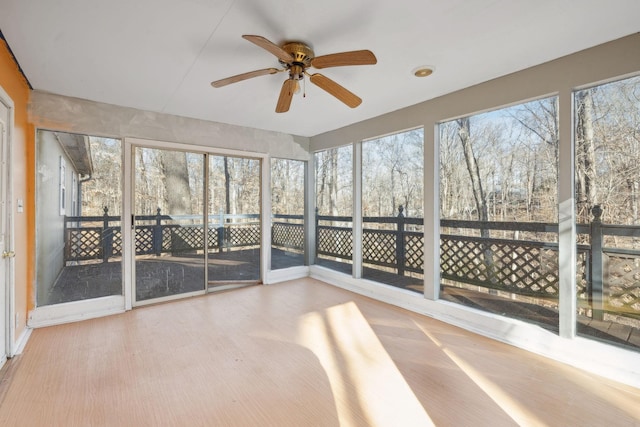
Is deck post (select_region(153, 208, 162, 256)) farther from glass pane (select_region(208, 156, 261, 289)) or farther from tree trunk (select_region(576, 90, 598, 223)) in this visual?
tree trunk (select_region(576, 90, 598, 223))

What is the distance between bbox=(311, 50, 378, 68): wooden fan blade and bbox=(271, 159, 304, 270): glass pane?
9.53ft

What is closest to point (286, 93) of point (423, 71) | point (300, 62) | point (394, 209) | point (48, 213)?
point (300, 62)

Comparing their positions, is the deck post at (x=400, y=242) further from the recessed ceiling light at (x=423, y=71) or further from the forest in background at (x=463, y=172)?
the recessed ceiling light at (x=423, y=71)

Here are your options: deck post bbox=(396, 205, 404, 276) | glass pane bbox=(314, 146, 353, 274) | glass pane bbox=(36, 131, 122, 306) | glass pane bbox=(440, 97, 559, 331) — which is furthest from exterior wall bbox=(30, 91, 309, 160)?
glass pane bbox=(440, 97, 559, 331)

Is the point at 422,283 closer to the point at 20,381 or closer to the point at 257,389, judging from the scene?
the point at 257,389

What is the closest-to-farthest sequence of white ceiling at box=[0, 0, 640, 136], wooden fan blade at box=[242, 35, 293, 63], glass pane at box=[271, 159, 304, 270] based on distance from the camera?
wooden fan blade at box=[242, 35, 293, 63]
white ceiling at box=[0, 0, 640, 136]
glass pane at box=[271, 159, 304, 270]

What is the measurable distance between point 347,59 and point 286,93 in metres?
0.72

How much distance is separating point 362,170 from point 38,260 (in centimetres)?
404

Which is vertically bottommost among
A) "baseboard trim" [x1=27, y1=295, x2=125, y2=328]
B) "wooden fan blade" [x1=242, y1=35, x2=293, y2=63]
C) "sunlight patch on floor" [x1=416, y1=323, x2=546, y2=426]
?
"sunlight patch on floor" [x1=416, y1=323, x2=546, y2=426]

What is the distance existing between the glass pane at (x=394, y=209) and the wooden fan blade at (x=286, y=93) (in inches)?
70.4

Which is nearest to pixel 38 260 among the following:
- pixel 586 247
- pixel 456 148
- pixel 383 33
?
pixel 383 33

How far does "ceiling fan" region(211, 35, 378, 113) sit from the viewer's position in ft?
6.12

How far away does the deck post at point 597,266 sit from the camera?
231 cm

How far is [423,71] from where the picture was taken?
2.60 meters
